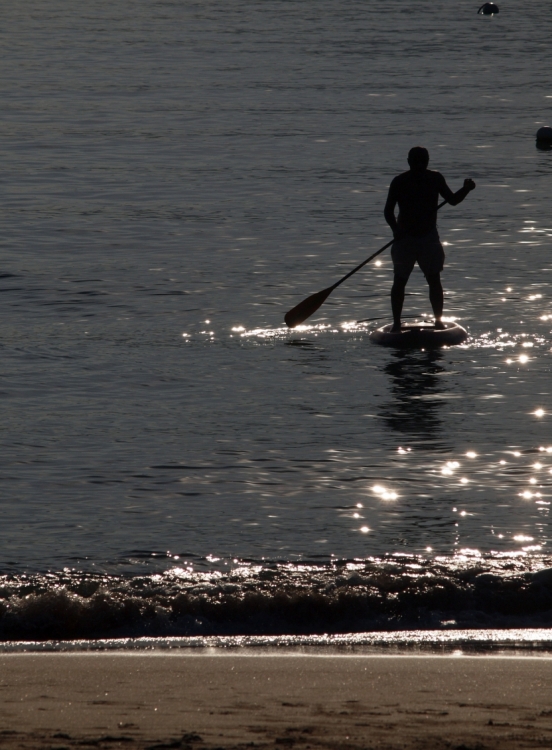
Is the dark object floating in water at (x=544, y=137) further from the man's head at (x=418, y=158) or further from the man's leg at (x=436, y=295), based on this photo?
the man's head at (x=418, y=158)

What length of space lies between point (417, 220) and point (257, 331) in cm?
221

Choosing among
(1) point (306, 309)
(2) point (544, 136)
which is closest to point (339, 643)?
(1) point (306, 309)

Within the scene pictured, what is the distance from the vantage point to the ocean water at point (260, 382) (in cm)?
801

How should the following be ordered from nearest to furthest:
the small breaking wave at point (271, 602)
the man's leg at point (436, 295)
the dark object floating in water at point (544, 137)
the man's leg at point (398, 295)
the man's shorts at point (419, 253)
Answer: the small breaking wave at point (271, 602) → the man's shorts at point (419, 253) → the man's leg at point (398, 295) → the man's leg at point (436, 295) → the dark object floating in water at point (544, 137)

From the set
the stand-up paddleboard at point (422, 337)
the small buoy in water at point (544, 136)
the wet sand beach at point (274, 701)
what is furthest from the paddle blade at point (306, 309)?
the small buoy in water at point (544, 136)

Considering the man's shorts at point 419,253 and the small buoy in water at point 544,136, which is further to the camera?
the small buoy in water at point 544,136

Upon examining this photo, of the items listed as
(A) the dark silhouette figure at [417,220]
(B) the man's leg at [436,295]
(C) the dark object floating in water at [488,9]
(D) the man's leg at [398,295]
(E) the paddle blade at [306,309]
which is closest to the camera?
(A) the dark silhouette figure at [417,220]

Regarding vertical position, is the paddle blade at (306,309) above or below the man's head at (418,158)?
below

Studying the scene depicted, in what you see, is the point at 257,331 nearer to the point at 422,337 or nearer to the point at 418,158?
the point at 422,337

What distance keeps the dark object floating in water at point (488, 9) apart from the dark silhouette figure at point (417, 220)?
42057 mm

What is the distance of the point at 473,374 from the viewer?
497 inches

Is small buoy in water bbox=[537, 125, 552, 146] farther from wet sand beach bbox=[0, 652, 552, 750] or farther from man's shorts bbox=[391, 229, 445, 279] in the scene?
wet sand beach bbox=[0, 652, 552, 750]

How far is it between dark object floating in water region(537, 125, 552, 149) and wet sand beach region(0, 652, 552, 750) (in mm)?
21046

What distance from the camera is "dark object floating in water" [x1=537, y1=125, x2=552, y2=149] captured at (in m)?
26.6
